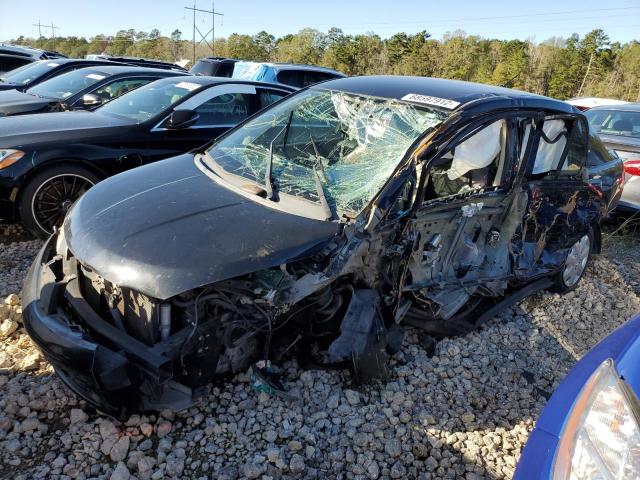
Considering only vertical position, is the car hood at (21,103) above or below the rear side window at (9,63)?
above

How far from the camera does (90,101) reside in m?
6.44

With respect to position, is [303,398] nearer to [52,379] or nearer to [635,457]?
[52,379]

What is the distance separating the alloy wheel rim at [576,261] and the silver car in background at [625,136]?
3.86 feet

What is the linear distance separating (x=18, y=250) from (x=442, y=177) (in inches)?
137

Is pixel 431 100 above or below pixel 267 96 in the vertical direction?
above

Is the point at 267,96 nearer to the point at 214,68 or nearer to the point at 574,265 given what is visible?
the point at 574,265

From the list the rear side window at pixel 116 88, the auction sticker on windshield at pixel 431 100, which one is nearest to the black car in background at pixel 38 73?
the rear side window at pixel 116 88

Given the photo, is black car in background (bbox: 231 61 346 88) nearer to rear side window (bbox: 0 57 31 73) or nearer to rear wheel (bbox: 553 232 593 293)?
rear side window (bbox: 0 57 31 73)

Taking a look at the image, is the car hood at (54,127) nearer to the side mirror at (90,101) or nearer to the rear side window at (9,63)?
the side mirror at (90,101)

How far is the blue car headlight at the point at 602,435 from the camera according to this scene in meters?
1.27

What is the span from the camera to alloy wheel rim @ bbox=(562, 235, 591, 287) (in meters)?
4.12

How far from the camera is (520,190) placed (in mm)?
3271

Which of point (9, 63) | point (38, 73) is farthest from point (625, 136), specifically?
point (9, 63)

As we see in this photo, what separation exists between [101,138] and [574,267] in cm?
439
